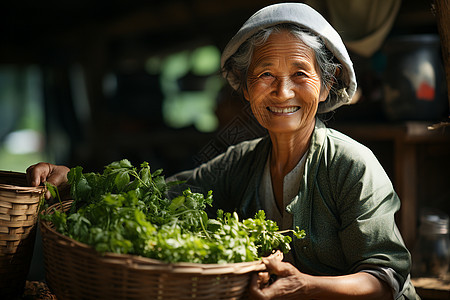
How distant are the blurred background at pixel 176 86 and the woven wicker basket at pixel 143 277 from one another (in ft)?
3.49

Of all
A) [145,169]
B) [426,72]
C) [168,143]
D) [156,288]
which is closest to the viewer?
[156,288]

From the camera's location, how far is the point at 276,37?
1730 mm

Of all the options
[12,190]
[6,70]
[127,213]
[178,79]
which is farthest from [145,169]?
[6,70]

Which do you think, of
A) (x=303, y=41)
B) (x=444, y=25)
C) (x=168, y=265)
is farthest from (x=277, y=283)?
(x=444, y=25)

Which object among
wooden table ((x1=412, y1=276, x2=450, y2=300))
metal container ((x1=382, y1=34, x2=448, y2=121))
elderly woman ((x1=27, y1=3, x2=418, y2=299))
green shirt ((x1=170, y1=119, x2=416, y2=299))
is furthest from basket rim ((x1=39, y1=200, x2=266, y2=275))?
metal container ((x1=382, y1=34, x2=448, y2=121))

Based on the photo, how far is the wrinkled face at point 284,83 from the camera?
1.72 meters

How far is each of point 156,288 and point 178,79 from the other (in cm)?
Answer: 515

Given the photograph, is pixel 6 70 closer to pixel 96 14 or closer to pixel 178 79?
pixel 96 14

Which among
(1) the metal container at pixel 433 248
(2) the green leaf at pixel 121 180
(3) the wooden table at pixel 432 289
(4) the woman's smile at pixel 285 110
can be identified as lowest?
(3) the wooden table at pixel 432 289

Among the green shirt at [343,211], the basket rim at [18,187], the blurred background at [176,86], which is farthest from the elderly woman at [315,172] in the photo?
the blurred background at [176,86]

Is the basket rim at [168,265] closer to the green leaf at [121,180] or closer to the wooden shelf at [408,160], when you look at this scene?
the green leaf at [121,180]

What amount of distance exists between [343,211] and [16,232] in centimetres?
118

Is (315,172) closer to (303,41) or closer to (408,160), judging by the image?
(303,41)

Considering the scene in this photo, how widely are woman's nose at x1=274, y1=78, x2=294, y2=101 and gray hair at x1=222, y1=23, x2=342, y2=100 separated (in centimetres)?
15
